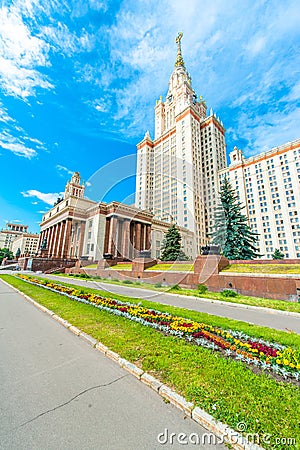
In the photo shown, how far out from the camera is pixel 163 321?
240 inches

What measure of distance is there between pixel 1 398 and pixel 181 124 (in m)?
89.2

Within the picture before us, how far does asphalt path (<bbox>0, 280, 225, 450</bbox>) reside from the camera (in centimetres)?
203

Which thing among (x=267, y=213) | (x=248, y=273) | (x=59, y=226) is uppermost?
(x=267, y=213)

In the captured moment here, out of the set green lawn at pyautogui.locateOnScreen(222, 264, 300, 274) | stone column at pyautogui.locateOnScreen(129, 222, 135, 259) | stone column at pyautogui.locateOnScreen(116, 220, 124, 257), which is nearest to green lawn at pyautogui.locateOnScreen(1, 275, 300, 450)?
green lawn at pyautogui.locateOnScreen(222, 264, 300, 274)

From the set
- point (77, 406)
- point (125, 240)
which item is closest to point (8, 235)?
point (125, 240)

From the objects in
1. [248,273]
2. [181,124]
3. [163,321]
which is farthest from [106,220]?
[181,124]

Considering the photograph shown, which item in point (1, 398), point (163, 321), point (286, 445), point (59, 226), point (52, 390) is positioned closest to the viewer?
point (286, 445)

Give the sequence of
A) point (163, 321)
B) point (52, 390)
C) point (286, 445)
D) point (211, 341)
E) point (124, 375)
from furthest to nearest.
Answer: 1. point (163, 321)
2. point (211, 341)
3. point (124, 375)
4. point (52, 390)
5. point (286, 445)

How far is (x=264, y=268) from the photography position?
516 inches

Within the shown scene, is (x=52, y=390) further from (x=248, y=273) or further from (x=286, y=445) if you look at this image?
(x=248, y=273)

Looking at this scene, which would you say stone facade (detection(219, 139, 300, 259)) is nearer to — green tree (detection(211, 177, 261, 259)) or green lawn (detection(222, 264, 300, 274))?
green tree (detection(211, 177, 261, 259))

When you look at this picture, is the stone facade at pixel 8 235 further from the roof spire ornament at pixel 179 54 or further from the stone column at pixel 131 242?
the roof spire ornament at pixel 179 54

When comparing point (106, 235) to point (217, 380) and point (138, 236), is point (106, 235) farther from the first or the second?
point (217, 380)

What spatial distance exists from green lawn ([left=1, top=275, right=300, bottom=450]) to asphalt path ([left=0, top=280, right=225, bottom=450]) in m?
0.33
